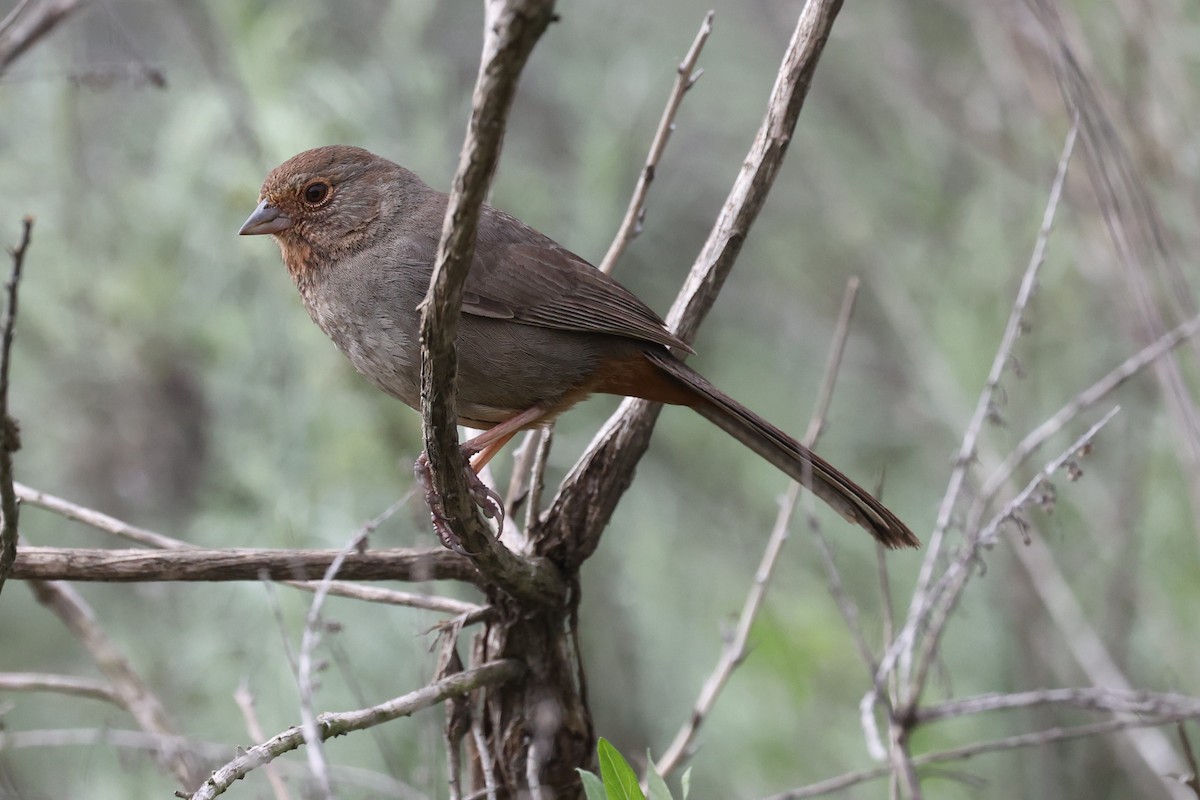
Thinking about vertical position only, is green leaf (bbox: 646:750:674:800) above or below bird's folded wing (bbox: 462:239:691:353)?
below

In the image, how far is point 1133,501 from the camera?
5527 millimetres

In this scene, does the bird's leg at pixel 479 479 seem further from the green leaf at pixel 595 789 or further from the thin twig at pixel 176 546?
the green leaf at pixel 595 789

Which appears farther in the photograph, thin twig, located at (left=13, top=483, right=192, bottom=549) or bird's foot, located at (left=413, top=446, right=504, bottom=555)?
thin twig, located at (left=13, top=483, right=192, bottom=549)

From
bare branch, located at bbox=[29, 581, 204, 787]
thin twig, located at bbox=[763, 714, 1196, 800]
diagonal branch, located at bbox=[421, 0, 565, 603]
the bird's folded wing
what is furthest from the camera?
the bird's folded wing

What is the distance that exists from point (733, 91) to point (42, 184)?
4.46m

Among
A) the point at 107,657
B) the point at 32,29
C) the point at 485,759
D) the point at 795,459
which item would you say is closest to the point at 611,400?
the point at 795,459

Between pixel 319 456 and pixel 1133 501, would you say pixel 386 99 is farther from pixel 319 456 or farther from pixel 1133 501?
pixel 1133 501

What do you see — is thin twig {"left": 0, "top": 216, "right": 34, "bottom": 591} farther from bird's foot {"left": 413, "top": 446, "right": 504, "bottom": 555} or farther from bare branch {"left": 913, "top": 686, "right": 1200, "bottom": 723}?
bare branch {"left": 913, "top": 686, "right": 1200, "bottom": 723}

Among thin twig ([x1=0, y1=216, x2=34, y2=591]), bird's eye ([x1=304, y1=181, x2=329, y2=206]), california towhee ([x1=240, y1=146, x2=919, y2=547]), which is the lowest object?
thin twig ([x1=0, y1=216, x2=34, y2=591])

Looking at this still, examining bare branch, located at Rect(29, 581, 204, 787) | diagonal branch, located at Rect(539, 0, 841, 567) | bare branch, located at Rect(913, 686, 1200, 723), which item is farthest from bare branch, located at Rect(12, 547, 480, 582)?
bare branch, located at Rect(913, 686, 1200, 723)

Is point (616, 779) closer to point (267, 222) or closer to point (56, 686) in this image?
point (56, 686)

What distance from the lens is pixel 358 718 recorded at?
2436mm

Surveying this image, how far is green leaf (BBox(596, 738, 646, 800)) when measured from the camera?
2.42m

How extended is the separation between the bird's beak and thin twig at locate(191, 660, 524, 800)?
161 centimetres
